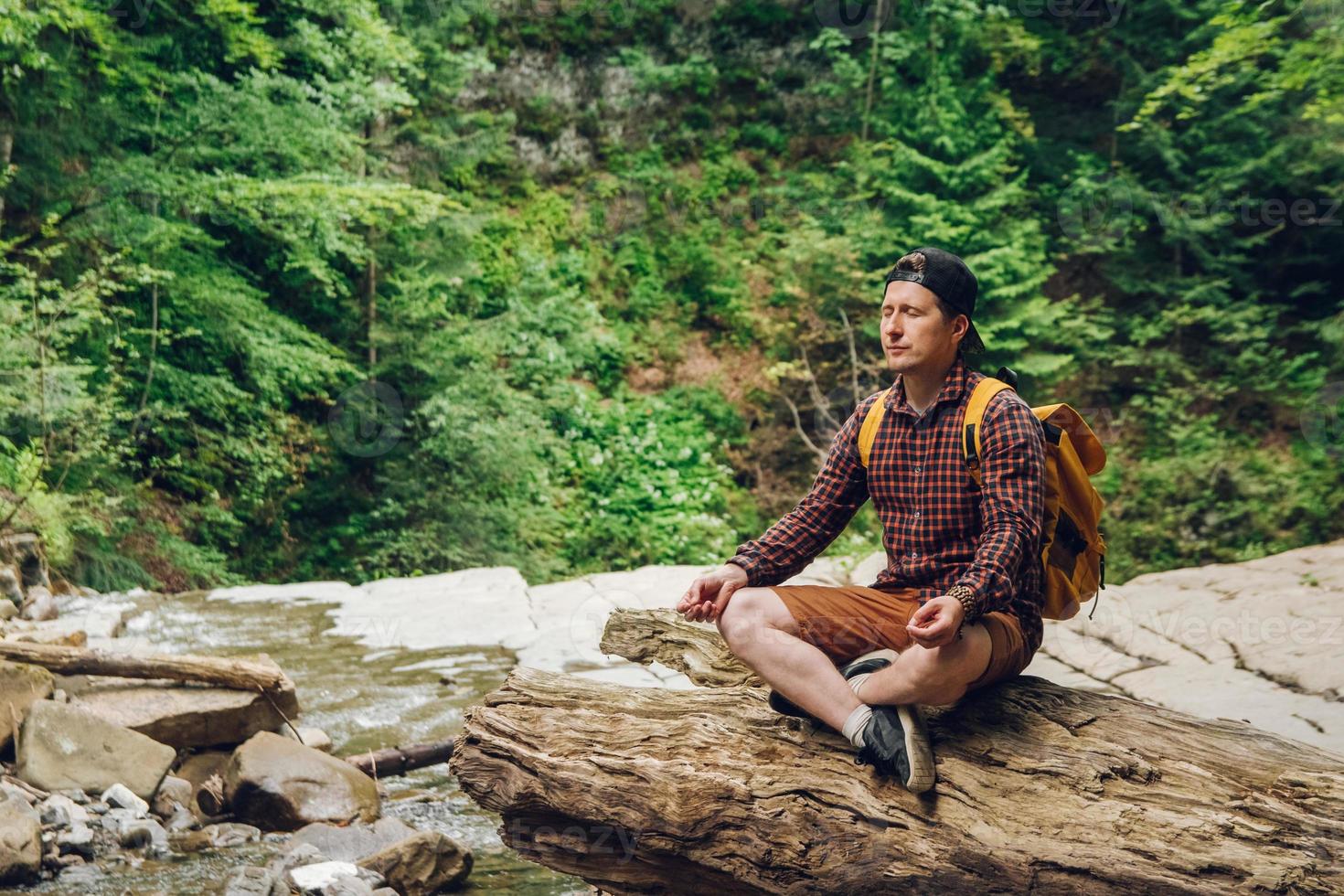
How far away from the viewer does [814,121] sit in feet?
62.1

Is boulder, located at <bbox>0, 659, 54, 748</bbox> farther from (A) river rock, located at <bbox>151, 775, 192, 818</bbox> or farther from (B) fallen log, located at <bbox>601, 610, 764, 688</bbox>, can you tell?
(B) fallen log, located at <bbox>601, 610, 764, 688</bbox>

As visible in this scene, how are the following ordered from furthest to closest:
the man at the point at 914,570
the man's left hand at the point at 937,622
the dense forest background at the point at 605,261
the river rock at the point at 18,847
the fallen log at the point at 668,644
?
the dense forest background at the point at 605,261
the river rock at the point at 18,847
the fallen log at the point at 668,644
the man at the point at 914,570
the man's left hand at the point at 937,622

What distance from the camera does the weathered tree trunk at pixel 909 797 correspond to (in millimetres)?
2799

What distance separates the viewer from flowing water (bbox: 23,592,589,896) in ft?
15.8

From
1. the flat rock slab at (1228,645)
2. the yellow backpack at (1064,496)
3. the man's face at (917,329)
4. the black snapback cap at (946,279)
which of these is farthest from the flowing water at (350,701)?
the flat rock slab at (1228,645)

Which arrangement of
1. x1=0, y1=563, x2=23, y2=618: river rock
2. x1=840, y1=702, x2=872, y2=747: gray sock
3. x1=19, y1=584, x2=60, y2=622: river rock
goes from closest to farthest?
x1=840, y1=702, x2=872, y2=747: gray sock, x1=19, y1=584, x2=60, y2=622: river rock, x1=0, y1=563, x2=23, y2=618: river rock

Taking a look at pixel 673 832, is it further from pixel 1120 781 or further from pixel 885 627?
pixel 1120 781

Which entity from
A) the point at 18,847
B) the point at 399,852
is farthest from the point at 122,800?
the point at 399,852

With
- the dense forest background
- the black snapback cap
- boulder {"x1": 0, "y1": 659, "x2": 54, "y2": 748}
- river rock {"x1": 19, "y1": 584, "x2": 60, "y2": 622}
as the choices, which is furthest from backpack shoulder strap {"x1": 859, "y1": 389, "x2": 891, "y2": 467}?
the dense forest background

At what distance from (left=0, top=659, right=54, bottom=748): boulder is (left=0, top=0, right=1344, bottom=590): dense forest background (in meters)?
4.33

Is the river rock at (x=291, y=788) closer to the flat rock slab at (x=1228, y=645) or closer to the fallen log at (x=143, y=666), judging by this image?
the fallen log at (x=143, y=666)

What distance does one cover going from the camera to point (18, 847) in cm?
453

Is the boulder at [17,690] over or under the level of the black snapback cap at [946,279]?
under

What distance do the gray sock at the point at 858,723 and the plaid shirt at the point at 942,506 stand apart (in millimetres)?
409
